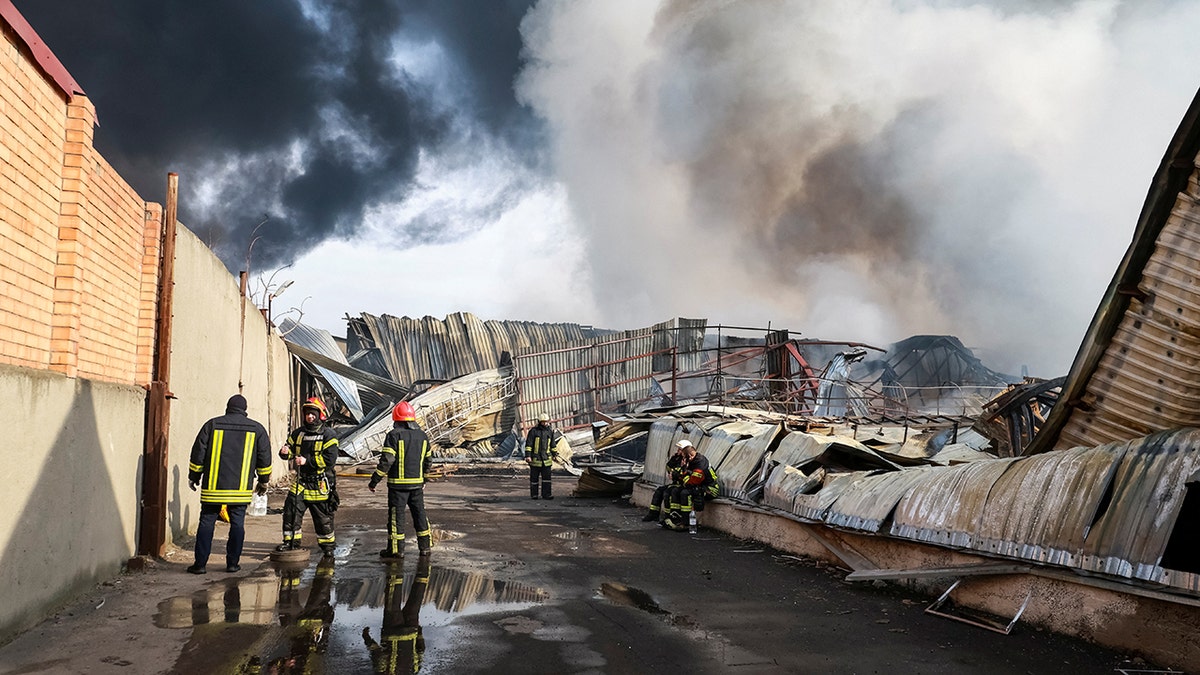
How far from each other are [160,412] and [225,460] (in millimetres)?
936

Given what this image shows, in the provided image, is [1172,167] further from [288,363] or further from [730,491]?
[288,363]

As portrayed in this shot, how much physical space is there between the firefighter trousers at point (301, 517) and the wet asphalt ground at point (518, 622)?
0.22 metres

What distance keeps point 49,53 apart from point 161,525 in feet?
13.8

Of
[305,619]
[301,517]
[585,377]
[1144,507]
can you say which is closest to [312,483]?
[301,517]

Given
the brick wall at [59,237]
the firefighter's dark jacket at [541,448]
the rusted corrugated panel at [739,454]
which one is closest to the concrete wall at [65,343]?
the brick wall at [59,237]

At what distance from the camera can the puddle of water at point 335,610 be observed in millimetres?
4980

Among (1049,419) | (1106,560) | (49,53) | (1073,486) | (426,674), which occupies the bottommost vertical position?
(426,674)

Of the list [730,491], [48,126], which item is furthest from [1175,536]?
[48,126]

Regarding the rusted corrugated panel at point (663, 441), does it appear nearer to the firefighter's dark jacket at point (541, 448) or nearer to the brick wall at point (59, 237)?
the firefighter's dark jacket at point (541, 448)

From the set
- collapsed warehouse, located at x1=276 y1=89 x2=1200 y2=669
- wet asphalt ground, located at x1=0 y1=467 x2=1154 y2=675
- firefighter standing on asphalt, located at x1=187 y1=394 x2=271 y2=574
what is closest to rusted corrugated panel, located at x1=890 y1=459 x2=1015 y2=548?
collapsed warehouse, located at x1=276 y1=89 x2=1200 y2=669

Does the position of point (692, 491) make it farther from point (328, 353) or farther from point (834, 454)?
point (328, 353)

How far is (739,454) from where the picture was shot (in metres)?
11.7

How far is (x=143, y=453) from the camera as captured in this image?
772 centimetres

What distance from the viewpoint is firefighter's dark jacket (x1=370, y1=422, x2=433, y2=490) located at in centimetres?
864
